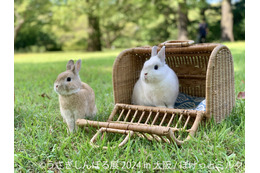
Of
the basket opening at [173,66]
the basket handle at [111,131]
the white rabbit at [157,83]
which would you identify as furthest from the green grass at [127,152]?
the basket opening at [173,66]

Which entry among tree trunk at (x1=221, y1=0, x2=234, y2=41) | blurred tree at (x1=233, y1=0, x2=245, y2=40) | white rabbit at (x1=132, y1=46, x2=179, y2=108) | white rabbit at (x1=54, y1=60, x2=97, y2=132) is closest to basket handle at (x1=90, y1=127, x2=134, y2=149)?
white rabbit at (x1=54, y1=60, x2=97, y2=132)

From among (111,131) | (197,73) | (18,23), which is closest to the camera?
(111,131)

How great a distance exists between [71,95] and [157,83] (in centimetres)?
83

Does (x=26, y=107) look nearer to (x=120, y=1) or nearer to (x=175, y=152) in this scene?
(x=175, y=152)

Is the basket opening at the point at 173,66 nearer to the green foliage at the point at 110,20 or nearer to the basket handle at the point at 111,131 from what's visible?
the basket handle at the point at 111,131

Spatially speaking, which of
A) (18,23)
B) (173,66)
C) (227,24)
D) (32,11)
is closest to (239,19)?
(227,24)

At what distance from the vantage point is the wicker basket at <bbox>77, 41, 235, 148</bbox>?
2076 millimetres

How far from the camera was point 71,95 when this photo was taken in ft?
7.20

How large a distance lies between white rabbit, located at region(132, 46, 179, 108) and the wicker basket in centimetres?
15

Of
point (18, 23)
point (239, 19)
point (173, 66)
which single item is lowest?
point (173, 66)

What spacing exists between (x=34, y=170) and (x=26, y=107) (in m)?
1.38

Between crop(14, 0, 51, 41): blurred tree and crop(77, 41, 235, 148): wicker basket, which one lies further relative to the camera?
crop(14, 0, 51, 41): blurred tree

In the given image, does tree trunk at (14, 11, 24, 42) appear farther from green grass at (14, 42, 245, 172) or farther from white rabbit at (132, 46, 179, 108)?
white rabbit at (132, 46, 179, 108)

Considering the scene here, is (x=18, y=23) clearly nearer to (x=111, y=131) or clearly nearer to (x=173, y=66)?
(x=173, y=66)
